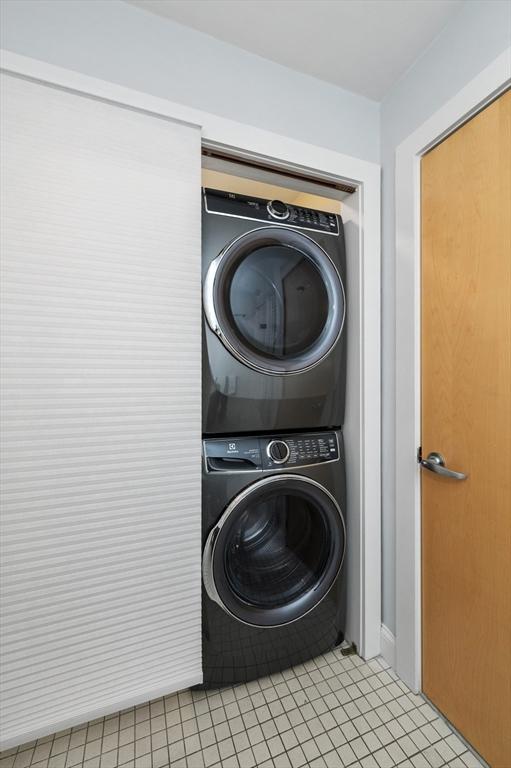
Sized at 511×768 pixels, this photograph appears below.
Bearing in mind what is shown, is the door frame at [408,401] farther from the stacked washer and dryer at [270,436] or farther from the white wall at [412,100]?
the stacked washer and dryer at [270,436]

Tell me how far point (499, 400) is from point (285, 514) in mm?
875

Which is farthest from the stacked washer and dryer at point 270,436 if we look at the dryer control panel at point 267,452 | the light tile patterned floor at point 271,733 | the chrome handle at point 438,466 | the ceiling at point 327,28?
the ceiling at point 327,28

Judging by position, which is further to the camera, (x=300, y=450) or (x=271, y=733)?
(x=300, y=450)

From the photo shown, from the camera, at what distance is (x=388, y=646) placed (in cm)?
148

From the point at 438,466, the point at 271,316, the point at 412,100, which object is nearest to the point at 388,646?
the point at 438,466

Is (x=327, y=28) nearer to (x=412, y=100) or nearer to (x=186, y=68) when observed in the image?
(x=412, y=100)

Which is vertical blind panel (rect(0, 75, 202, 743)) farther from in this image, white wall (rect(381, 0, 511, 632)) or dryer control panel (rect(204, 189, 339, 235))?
white wall (rect(381, 0, 511, 632))

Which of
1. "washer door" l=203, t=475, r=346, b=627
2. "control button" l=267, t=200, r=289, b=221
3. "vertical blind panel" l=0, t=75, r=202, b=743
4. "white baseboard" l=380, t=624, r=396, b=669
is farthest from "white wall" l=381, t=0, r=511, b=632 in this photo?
"vertical blind panel" l=0, t=75, r=202, b=743

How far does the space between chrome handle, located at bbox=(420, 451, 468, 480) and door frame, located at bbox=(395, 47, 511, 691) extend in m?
0.06

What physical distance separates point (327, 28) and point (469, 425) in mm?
1457

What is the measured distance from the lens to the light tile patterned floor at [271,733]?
3.62 ft

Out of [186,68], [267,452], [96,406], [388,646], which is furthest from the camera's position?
[388,646]

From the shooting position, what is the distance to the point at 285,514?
144 centimetres

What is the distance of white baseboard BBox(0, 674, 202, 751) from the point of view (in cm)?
102
